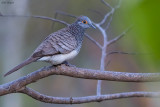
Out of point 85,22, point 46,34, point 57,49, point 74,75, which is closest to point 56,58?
point 57,49

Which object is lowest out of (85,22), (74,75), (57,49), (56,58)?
(74,75)

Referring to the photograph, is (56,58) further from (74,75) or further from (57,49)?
(74,75)

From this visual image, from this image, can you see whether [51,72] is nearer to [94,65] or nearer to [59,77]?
[94,65]

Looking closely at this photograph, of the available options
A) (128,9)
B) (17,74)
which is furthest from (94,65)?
(128,9)

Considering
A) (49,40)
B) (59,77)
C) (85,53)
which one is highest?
(85,53)

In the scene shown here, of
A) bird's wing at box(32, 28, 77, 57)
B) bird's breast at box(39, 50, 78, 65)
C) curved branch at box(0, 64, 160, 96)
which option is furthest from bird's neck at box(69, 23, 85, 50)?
curved branch at box(0, 64, 160, 96)

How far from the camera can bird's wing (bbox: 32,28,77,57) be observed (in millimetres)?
2701

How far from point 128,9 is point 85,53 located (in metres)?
9.60

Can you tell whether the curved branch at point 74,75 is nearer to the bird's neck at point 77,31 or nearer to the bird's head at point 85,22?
the bird's neck at point 77,31

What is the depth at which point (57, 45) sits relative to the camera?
9.39 ft

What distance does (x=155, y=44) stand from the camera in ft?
1.07

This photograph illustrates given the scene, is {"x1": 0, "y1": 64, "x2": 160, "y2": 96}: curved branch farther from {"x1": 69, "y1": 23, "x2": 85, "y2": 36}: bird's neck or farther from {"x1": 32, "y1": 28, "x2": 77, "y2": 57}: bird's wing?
{"x1": 69, "y1": 23, "x2": 85, "y2": 36}: bird's neck

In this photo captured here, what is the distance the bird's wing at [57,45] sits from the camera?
8.86 feet

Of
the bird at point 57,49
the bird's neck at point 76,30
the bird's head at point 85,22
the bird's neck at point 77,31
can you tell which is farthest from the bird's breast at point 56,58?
the bird's head at point 85,22
